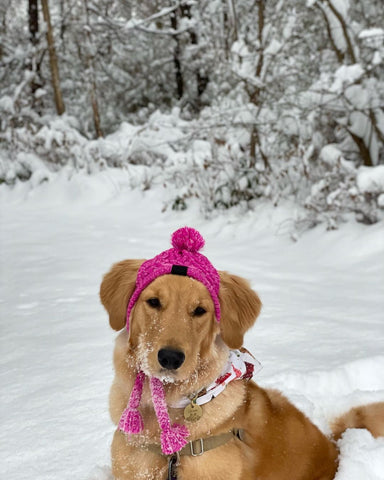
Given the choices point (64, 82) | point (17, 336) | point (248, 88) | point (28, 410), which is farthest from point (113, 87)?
point (28, 410)

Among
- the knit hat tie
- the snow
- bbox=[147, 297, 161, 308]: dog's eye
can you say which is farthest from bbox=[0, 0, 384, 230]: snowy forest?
the knit hat tie

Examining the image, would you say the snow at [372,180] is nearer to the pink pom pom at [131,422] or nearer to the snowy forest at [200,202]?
the snowy forest at [200,202]

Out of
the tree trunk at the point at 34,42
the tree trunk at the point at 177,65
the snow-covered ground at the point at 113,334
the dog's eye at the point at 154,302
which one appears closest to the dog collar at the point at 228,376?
the dog's eye at the point at 154,302

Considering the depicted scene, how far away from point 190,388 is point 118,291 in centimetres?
45

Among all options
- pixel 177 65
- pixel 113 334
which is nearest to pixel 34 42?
pixel 177 65

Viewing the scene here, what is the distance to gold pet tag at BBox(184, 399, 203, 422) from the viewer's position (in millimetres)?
1476

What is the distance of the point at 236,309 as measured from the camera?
158cm

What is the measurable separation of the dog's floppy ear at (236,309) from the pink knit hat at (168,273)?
0.04 m

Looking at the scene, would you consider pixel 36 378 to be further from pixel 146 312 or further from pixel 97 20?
pixel 97 20

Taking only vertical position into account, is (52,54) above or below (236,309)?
above

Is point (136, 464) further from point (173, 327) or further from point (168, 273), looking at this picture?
point (168, 273)

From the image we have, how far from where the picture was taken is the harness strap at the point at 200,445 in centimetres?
144

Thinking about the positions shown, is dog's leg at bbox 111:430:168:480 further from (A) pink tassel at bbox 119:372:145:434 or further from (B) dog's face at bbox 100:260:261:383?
(B) dog's face at bbox 100:260:261:383

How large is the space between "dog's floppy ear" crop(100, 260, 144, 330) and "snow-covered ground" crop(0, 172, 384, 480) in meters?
0.68
